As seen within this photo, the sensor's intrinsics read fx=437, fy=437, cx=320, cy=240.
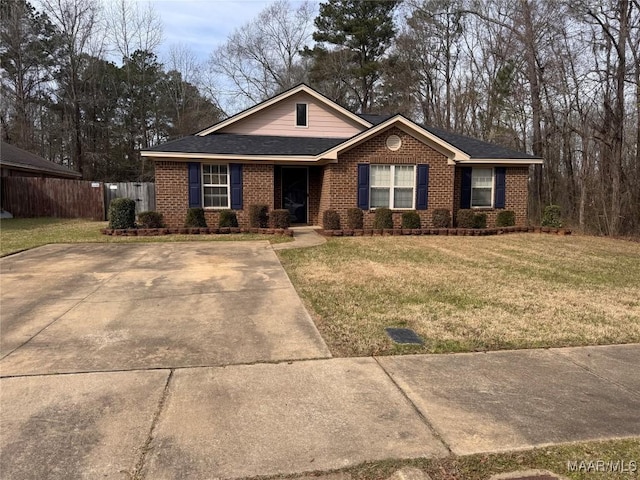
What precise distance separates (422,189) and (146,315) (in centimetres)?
1086

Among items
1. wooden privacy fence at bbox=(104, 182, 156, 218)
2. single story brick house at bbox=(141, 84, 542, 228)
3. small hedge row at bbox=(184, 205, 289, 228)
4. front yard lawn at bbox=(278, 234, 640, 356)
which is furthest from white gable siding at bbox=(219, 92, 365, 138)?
front yard lawn at bbox=(278, 234, 640, 356)

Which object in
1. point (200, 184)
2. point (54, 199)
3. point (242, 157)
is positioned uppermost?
point (242, 157)

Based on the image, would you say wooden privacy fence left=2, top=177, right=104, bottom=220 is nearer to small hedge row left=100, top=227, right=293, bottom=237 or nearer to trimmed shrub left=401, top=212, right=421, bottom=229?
small hedge row left=100, top=227, right=293, bottom=237

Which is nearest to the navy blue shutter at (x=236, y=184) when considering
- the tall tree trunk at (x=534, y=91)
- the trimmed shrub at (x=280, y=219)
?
the trimmed shrub at (x=280, y=219)

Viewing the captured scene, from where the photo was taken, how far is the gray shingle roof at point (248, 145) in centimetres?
1402

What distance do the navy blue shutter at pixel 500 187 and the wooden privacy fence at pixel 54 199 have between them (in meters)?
16.1

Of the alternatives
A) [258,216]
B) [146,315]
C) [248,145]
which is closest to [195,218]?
[258,216]

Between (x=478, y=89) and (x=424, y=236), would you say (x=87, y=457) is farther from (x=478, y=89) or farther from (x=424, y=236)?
(x=478, y=89)

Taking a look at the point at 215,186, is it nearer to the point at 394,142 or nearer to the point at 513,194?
the point at 394,142

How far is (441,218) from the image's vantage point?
46.3ft

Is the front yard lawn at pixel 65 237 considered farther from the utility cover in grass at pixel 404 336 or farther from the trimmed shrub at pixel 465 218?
the utility cover in grass at pixel 404 336

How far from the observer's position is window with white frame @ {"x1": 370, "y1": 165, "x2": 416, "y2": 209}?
14156 millimetres

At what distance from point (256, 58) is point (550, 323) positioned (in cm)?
3584

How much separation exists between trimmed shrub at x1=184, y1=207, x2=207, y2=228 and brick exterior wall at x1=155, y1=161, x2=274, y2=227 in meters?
0.62
